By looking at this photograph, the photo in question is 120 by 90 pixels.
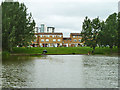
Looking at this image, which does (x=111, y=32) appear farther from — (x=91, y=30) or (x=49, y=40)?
(x=49, y=40)

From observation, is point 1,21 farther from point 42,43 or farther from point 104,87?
point 42,43

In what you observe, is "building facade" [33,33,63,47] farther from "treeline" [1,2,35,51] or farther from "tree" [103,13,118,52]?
"treeline" [1,2,35,51]

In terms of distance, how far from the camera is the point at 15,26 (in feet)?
216

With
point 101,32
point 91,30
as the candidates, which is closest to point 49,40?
point 91,30

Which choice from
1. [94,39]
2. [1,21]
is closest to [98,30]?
[94,39]

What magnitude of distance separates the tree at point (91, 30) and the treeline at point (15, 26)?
2667cm

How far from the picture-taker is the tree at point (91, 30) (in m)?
90.5

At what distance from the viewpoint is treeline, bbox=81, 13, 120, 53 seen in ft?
278

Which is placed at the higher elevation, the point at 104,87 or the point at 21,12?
the point at 21,12

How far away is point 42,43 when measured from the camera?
152250 mm

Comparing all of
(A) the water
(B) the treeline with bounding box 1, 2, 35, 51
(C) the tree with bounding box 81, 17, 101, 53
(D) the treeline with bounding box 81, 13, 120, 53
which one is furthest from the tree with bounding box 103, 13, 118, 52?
(A) the water

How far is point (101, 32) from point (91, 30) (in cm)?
511

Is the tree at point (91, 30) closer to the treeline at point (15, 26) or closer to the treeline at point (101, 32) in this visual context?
the treeline at point (101, 32)

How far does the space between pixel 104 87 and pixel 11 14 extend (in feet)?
183
